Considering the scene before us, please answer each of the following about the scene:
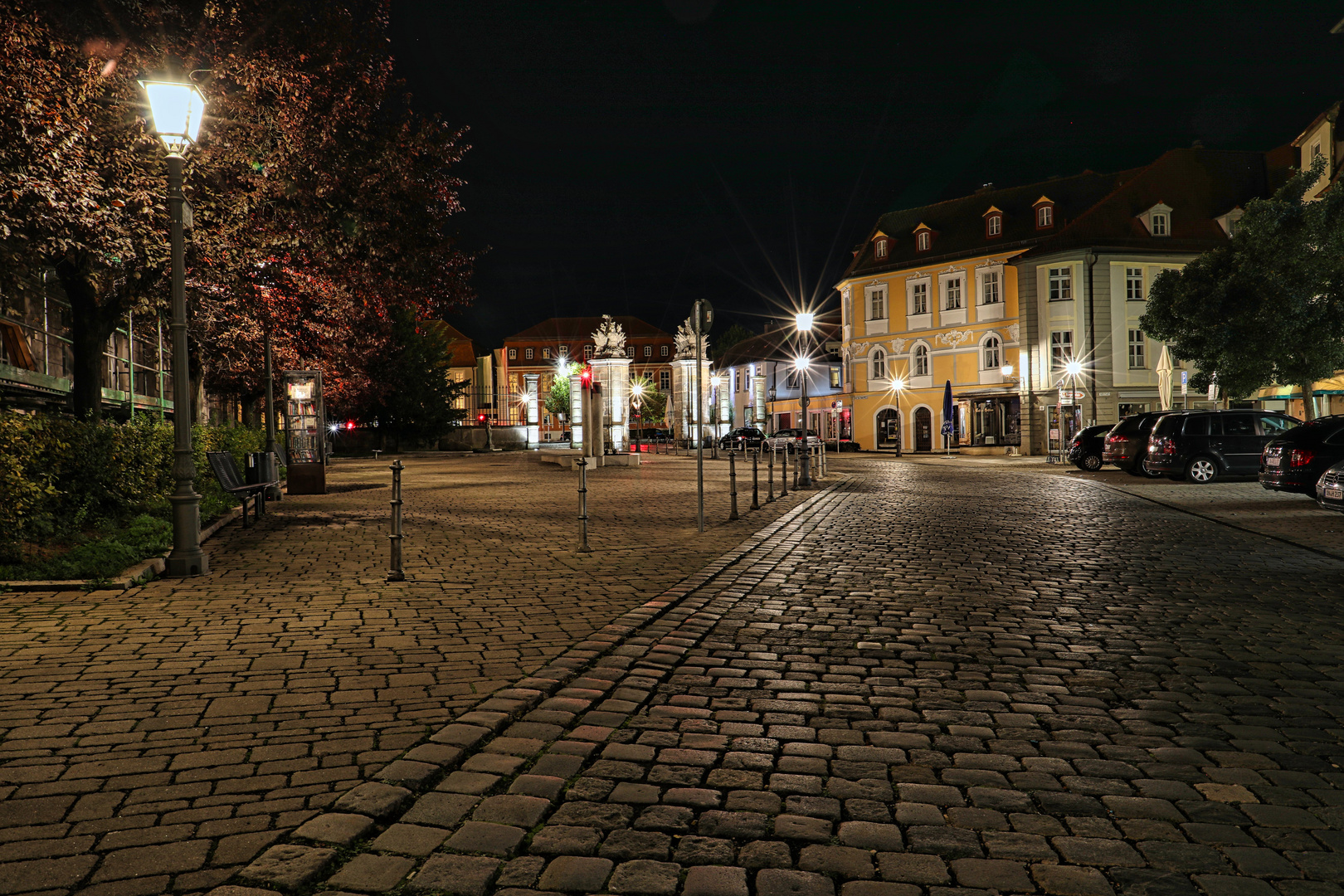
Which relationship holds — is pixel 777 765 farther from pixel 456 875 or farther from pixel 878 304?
pixel 878 304

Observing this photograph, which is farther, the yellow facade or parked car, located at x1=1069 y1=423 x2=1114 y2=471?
the yellow facade

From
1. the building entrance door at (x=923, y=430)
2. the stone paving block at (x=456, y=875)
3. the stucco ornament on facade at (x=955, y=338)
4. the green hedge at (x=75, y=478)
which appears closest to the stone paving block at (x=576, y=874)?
the stone paving block at (x=456, y=875)

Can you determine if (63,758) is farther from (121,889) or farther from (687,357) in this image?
(687,357)

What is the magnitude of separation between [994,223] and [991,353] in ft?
24.8

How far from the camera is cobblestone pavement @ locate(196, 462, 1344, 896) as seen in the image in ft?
9.83

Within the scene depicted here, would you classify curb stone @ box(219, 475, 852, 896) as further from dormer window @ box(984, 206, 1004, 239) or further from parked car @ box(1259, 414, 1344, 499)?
dormer window @ box(984, 206, 1004, 239)

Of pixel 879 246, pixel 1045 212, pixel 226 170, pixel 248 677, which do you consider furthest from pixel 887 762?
pixel 879 246

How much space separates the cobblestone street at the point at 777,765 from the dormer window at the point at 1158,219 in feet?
154

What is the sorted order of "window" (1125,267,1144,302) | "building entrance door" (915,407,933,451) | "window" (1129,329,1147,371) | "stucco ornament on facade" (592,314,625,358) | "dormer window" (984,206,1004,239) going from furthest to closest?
1. "building entrance door" (915,407,933,451)
2. "dormer window" (984,206,1004,239)
3. "window" (1125,267,1144,302)
4. "window" (1129,329,1147,371)
5. "stucco ornament on facade" (592,314,625,358)

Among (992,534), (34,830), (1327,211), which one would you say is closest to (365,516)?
(992,534)

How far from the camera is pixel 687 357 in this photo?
5447 cm

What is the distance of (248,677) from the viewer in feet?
17.4

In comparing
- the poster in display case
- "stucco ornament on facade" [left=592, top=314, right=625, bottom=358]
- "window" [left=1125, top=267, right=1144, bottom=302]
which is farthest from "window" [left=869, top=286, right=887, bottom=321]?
the poster in display case

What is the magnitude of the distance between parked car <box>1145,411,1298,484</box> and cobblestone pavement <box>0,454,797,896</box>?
1588cm
